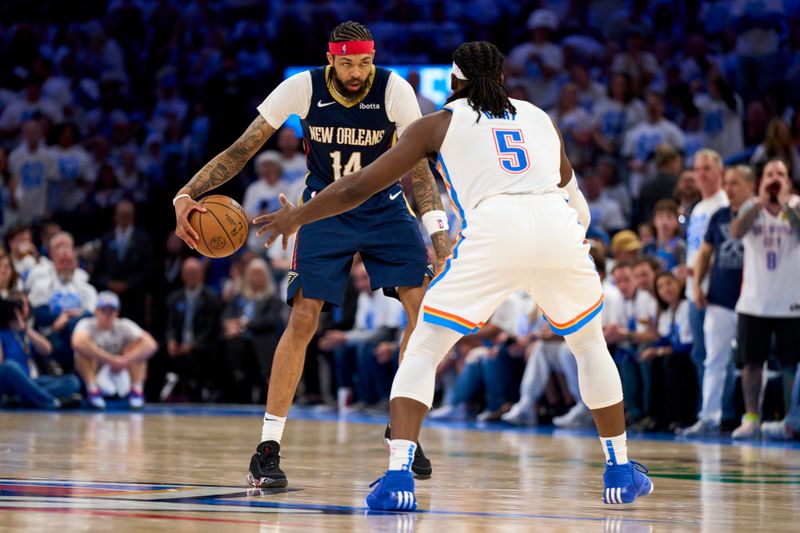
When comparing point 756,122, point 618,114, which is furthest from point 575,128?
point 756,122

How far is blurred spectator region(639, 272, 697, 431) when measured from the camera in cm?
1071

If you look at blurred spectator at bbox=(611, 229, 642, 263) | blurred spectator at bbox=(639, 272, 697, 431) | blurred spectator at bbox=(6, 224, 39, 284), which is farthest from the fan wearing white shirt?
blurred spectator at bbox=(639, 272, 697, 431)

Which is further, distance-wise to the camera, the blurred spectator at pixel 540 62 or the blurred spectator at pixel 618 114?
the blurred spectator at pixel 540 62

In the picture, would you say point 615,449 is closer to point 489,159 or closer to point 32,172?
point 489,159

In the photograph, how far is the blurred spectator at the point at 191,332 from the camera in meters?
14.7

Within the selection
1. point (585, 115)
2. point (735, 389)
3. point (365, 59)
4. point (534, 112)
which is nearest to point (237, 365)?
point (585, 115)

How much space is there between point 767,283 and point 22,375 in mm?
7221

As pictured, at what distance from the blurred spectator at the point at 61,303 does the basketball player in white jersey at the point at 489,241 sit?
9.36m

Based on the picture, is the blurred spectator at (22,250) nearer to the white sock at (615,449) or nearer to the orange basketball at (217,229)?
the orange basketball at (217,229)

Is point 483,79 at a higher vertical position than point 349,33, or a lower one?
lower

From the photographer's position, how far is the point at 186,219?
555 cm

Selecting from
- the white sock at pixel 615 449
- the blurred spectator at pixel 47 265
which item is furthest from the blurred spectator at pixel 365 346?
the white sock at pixel 615 449

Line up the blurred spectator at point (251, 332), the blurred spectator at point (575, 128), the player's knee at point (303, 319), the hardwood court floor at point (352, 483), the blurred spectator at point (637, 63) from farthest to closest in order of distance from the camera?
1. the blurred spectator at point (637, 63)
2. the blurred spectator at point (575, 128)
3. the blurred spectator at point (251, 332)
4. the player's knee at point (303, 319)
5. the hardwood court floor at point (352, 483)

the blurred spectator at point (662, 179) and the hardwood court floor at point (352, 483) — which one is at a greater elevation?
the blurred spectator at point (662, 179)
